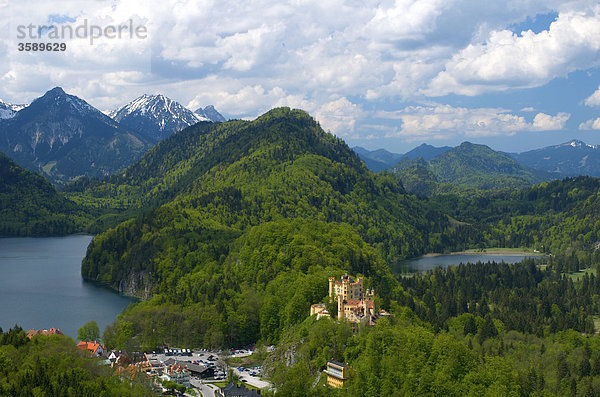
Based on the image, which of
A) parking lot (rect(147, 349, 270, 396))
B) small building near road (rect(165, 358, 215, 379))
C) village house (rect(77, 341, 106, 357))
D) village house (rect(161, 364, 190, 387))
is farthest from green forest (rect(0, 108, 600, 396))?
village house (rect(161, 364, 190, 387))

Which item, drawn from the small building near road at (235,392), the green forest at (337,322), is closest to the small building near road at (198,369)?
the green forest at (337,322)

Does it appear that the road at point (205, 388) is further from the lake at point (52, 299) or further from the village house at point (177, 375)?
the lake at point (52, 299)

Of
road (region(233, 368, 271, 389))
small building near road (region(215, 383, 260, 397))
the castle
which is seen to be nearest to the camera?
small building near road (region(215, 383, 260, 397))

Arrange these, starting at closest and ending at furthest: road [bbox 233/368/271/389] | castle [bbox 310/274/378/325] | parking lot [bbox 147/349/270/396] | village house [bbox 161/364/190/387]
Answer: village house [bbox 161/364/190/387]
road [bbox 233/368/271/389]
parking lot [bbox 147/349/270/396]
castle [bbox 310/274/378/325]

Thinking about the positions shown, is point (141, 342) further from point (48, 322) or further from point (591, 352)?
point (591, 352)

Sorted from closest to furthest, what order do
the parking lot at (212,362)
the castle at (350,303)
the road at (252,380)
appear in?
the road at (252,380), the parking lot at (212,362), the castle at (350,303)

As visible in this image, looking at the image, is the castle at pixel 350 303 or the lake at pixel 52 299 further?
the lake at pixel 52 299

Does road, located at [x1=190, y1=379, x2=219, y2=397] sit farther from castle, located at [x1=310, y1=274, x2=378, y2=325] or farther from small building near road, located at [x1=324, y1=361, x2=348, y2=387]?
castle, located at [x1=310, y1=274, x2=378, y2=325]

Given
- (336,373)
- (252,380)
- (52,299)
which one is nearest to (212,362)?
(252,380)
